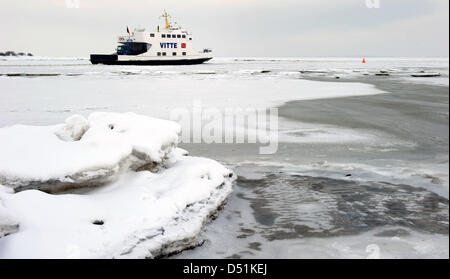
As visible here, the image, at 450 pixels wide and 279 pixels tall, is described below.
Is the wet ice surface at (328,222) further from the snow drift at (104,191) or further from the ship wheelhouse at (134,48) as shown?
the ship wheelhouse at (134,48)

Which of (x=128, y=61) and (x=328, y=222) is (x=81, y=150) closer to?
(x=328, y=222)

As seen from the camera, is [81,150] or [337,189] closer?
[81,150]

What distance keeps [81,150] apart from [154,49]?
47115 millimetres

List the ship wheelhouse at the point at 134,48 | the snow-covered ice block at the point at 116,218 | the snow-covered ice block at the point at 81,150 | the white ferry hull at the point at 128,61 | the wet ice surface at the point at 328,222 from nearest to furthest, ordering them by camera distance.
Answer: the snow-covered ice block at the point at 116,218, the wet ice surface at the point at 328,222, the snow-covered ice block at the point at 81,150, the white ferry hull at the point at 128,61, the ship wheelhouse at the point at 134,48

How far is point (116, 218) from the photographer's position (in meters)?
3.03

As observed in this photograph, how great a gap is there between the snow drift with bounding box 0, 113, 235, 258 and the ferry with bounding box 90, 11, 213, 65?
4517cm

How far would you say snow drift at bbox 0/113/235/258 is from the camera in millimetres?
2689

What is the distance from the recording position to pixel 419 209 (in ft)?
11.6

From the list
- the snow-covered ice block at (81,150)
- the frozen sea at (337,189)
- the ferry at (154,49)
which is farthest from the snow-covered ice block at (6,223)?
the ferry at (154,49)

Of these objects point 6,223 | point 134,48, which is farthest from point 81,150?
point 134,48

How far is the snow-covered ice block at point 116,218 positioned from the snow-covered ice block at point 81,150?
0.68ft

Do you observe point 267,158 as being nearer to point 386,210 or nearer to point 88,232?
point 386,210

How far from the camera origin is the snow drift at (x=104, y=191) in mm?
2689
